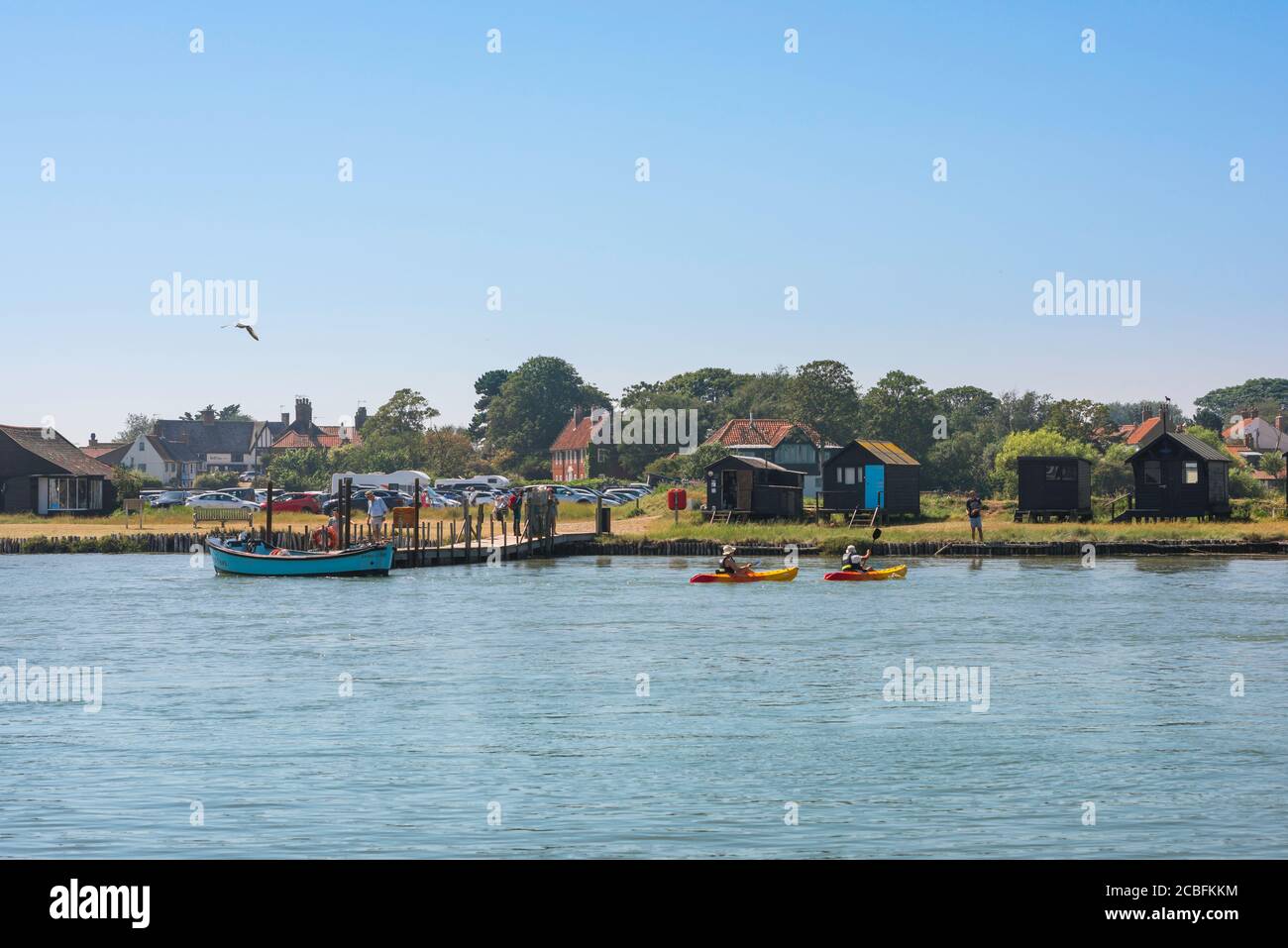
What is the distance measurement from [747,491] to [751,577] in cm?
2699

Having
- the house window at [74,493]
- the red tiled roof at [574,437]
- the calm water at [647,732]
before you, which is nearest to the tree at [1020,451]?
the calm water at [647,732]

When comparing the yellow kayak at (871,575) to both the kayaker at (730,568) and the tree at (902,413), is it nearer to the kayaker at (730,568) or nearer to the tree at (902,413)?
the kayaker at (730,568)

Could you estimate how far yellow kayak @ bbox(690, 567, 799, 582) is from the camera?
5200cm

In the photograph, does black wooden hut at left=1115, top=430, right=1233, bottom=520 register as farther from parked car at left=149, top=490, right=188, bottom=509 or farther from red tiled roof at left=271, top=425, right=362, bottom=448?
red tiled roof at left=271, top=425, right=362, bottom=448

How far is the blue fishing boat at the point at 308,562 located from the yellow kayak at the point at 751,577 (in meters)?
12.9

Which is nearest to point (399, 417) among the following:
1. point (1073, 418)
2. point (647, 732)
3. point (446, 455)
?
point (446, 455)

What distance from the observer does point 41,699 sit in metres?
27.3

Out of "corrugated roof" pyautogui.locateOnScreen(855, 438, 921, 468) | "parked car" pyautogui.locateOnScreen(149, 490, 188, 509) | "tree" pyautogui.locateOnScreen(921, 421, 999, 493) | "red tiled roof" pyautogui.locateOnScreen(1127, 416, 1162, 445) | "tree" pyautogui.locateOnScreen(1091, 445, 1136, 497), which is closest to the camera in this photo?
"corrugated roof" pyautogui.locateOnScreen(855, 438, 921, 468)

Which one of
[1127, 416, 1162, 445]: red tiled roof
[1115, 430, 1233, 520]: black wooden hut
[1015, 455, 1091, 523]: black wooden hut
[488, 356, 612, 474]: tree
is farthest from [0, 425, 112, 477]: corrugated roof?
[1127, 416, 1162, 445]: red tiled roof

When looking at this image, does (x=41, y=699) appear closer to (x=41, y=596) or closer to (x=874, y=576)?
(x=41, y=596)

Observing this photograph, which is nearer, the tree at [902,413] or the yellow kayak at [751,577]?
the yellow kayak at [751,577]

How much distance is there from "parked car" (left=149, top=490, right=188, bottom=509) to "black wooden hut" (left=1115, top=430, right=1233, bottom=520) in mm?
62689

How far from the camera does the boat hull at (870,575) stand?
2066 inches
